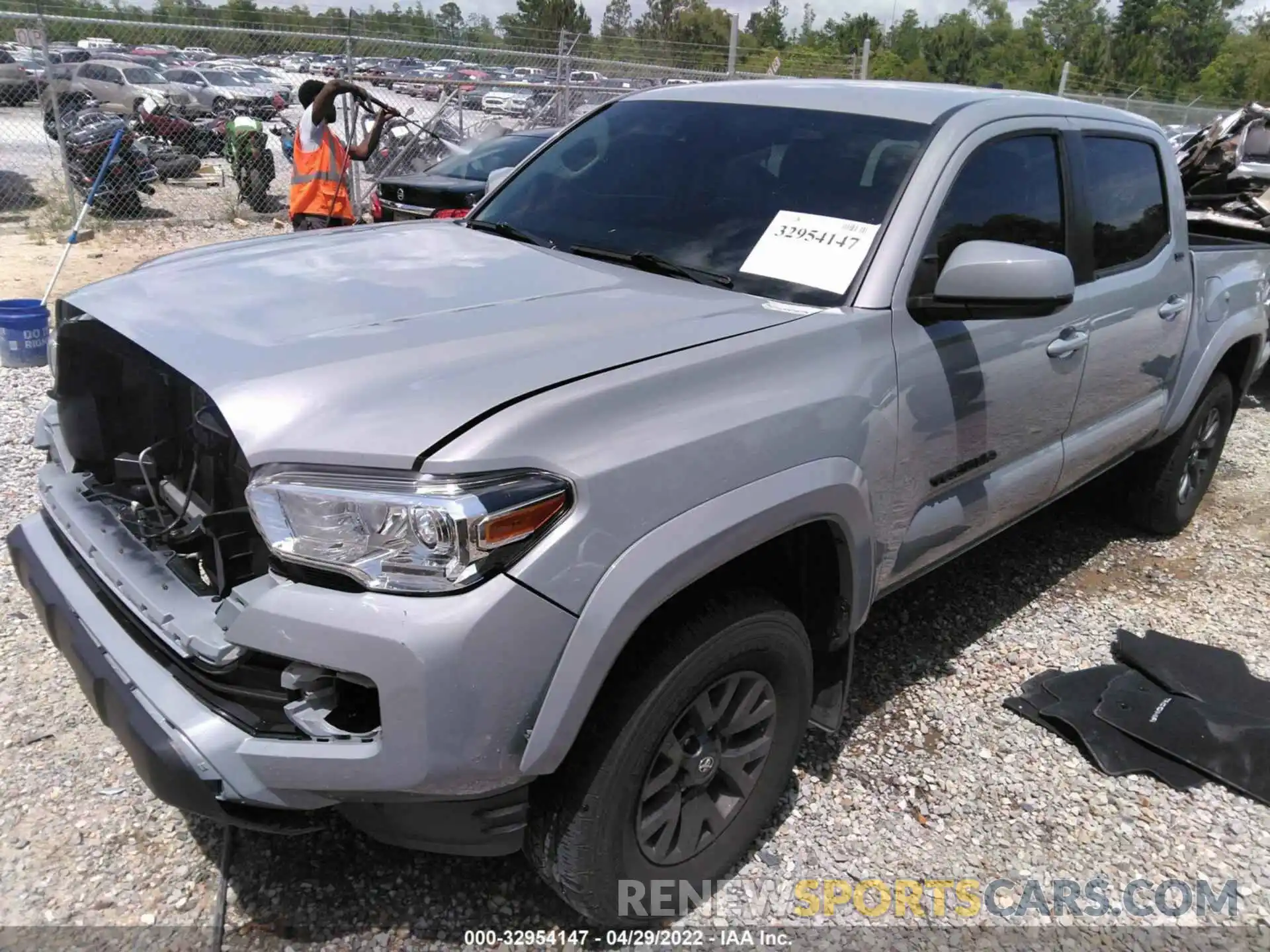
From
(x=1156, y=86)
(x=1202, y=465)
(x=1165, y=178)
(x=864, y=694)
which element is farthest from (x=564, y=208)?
(x=1156, y=86)

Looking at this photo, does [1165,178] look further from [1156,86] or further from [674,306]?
[1156,86]

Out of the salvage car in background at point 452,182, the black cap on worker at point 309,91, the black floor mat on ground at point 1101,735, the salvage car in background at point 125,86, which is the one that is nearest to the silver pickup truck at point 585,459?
the black floor mat on ground at point 1101,735

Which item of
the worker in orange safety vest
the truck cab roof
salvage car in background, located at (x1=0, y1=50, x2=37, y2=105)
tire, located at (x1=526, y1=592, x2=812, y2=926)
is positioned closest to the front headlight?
Result: tire, located at (x1=526, y1=592, x2=812, y2=926)

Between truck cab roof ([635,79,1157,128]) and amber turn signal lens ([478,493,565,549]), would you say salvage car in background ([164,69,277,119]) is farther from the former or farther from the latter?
amber turn signal lens ([478,493,565,549])

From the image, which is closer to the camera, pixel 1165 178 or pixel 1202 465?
pixel 1165 178

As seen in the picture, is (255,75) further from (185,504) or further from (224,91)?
(185,504)

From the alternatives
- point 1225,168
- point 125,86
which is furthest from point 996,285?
point 125,86

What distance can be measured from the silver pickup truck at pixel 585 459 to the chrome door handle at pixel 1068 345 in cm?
1

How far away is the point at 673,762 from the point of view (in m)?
2.21

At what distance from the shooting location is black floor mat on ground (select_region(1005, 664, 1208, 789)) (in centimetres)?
307

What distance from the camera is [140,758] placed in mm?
1851

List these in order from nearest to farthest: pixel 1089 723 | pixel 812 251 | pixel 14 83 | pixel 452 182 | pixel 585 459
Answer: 1. pixel 585 459
2. pixel 812 251
3. pixel 1089 723
4. pixel 452 182
5. pixel 14 83

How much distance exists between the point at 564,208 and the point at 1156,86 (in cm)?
6467

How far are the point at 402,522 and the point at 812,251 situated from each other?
4.71 ft
